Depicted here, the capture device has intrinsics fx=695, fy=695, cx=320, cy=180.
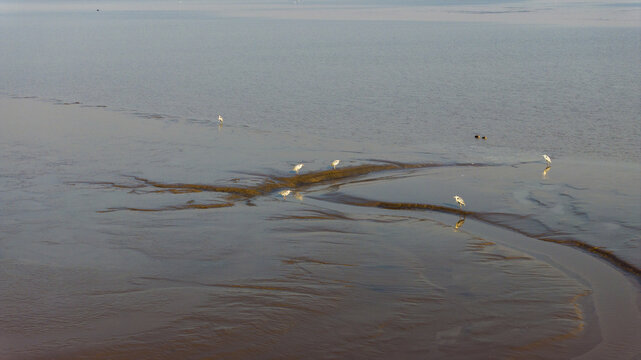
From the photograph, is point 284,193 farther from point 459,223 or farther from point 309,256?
point 459,223

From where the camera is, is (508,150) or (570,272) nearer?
(570,272)

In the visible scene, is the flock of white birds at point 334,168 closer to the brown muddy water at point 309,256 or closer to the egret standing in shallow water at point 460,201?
the egret standing in shallow water at point 460,201

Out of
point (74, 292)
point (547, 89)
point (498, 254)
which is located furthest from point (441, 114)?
point (74, 292)

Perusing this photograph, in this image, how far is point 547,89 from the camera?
94.1 feet

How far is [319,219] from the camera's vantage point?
526 inches

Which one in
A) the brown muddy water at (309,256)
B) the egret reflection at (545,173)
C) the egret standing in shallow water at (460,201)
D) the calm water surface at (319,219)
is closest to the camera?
the brown muddy water at (309,256)

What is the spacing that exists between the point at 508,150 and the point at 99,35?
150 feet

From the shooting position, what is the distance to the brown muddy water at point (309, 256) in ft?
29.3

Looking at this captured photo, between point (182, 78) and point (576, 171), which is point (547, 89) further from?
point (182, 78)

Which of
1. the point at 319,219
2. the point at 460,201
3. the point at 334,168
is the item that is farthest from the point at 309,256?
the point at 334,168

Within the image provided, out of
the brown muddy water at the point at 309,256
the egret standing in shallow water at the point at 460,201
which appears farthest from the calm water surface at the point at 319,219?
the egret standing in shallow water at the point at 460,201

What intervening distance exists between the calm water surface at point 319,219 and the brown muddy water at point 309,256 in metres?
0.04

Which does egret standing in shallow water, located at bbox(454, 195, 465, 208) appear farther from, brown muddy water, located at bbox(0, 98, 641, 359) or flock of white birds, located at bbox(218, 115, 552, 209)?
brown muddy water, located at bbox(0, 98, 641, 359)

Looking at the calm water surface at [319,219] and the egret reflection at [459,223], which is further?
the egret reflection at [459,223]
